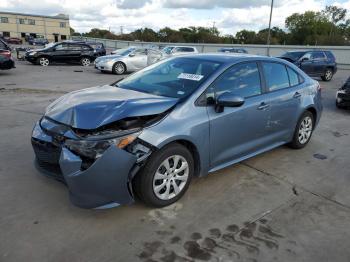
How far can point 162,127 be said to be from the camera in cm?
342

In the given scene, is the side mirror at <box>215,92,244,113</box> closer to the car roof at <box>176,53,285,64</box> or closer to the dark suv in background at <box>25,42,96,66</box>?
the car roof at <box>176,53,285,64</box>

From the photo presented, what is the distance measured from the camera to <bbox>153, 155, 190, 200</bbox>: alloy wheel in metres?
3.53

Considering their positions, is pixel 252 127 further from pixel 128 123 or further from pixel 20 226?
pixel 20 226

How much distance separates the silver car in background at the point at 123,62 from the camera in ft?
59.5

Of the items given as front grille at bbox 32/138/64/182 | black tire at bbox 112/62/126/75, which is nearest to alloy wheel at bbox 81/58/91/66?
black tire at bbox 112/62/126/75

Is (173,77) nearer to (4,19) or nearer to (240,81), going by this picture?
(240,81)

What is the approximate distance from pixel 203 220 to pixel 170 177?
562 mm

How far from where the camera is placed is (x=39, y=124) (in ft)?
12.6

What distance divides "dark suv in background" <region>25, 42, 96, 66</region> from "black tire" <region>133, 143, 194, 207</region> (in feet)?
63.4

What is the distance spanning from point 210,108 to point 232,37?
282ft

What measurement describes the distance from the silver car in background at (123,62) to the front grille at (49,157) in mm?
14985

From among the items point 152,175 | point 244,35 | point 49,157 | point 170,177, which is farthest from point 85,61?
point 244,35

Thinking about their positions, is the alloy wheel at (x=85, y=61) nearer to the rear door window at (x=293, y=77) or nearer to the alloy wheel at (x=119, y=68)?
the alloy wheel at (x=119, y=68)

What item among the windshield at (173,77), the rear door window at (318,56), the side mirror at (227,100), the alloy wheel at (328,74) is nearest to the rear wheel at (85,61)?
the rear door window at (318,56)
